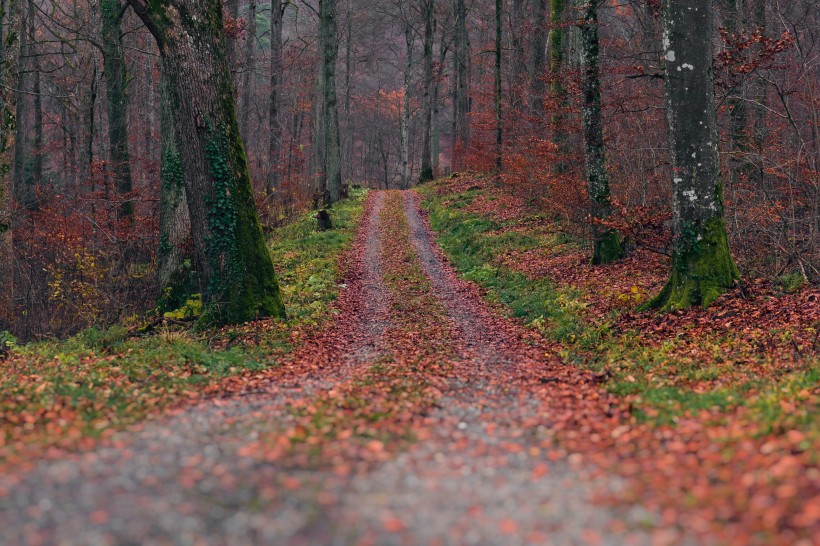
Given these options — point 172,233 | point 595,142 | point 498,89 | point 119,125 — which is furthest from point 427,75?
point 172,233

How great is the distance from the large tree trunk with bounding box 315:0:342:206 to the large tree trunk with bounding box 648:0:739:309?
52.0 feet

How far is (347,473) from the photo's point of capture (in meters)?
4.40

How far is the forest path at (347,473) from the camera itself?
3604 mm

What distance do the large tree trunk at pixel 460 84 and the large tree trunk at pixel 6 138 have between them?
72.3 ft

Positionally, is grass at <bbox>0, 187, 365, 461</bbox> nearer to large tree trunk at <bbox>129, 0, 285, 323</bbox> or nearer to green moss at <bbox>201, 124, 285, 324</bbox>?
green moss at <bbox>201, 124, 285, 324</bbox>

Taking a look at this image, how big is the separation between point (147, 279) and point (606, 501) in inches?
470

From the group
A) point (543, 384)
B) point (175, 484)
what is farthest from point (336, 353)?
point (175, 484)

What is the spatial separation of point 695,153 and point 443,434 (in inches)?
247

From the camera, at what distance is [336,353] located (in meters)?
9.37

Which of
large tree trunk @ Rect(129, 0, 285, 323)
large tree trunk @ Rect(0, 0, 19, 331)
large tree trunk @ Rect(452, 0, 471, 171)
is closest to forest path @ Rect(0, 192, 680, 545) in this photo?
large tree trunk @ Rect(129, 0, 285, 323)

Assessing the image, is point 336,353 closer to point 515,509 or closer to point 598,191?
point 515,509

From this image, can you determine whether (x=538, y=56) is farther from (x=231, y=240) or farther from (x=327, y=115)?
(x=231, y=240)

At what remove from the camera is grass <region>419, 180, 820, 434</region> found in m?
5.53

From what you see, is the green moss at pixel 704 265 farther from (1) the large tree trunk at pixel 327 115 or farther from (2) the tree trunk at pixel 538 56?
(1) the large tree trunk at pixel 327 115
